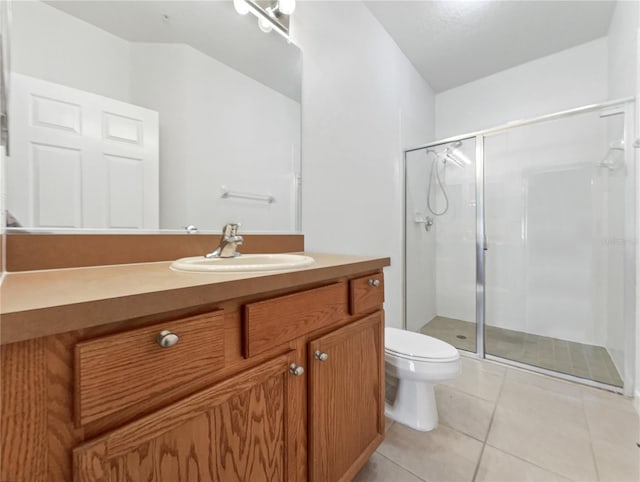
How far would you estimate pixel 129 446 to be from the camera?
17.5 inches

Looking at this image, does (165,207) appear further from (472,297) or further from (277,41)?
(472,297)

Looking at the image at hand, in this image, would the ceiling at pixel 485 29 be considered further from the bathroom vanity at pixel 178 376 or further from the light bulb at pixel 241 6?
the bathroom vanity at pixel 178 376

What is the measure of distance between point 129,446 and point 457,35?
294 centimetres

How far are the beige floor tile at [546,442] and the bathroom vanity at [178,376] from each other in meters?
0.85

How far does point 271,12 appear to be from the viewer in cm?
128

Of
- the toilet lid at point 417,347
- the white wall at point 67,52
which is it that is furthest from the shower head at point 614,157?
the white wall at point 67,52

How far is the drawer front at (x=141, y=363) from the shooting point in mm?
401

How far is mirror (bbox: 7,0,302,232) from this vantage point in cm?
75

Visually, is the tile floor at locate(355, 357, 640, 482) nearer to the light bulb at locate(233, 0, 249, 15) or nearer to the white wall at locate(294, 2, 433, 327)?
the white wall at locate(294, 2, 433, 327)

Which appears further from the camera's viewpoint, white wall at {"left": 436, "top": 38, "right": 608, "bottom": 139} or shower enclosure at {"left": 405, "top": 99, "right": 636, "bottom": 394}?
white wall at {"left": 436, "top": 38, "right": 608, "bottom": 139}

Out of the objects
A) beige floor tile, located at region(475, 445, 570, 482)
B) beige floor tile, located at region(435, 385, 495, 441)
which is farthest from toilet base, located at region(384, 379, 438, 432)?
beige floor tile, located at region(475, 445, 570, 482)

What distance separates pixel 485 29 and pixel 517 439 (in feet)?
8.81

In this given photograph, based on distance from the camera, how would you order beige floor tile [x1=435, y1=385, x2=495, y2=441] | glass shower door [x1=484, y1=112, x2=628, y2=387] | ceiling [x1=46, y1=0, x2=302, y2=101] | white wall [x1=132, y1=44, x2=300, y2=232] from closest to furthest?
ceiling [x1=46, y1=0, x2=302, y2=101] < white wall [x1=132, y1=44, x2=300, y2=232] < beige floor tile [x1=435, y1=385, x2=495, y2=441] < glass shower door [x1=484, y1=112, x2=628, y2=387]

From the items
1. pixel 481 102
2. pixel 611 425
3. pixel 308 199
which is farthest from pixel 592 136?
pixel 308 199
